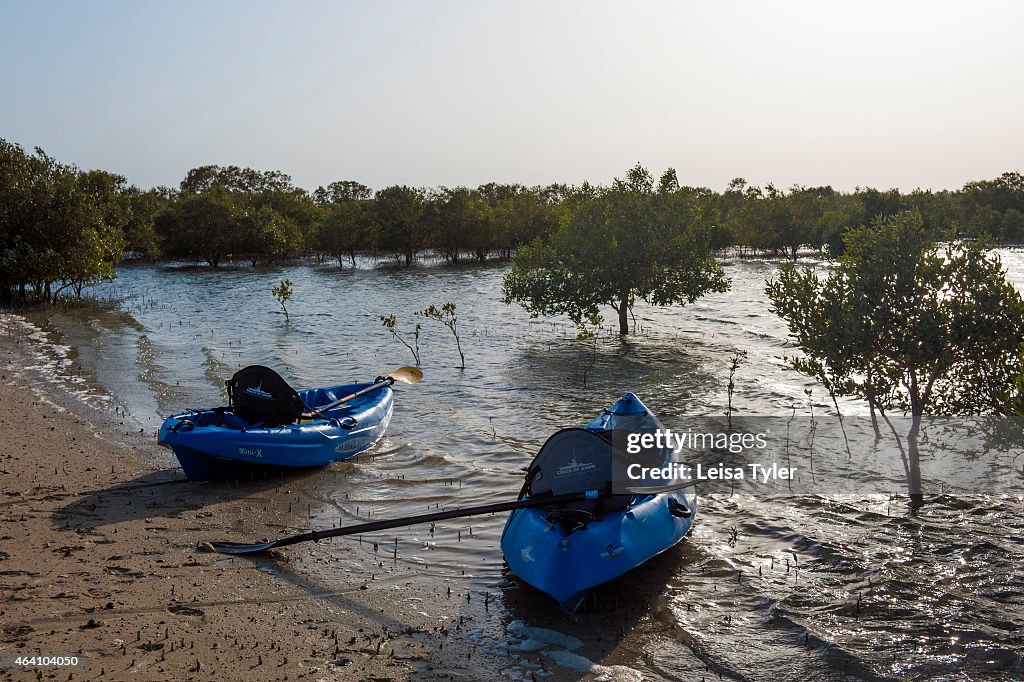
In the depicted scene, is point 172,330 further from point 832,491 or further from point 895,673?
point 895,673

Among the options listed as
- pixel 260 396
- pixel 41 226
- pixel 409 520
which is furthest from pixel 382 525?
pixel 41 226

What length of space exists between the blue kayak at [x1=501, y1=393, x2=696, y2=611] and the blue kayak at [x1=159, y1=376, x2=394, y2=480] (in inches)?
185

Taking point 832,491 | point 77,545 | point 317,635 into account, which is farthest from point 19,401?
point 832,491

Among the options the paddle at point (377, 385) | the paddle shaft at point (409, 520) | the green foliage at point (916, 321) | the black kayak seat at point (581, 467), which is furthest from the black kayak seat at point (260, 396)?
the green foliage at point (916, 321)

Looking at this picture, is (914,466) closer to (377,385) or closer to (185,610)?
(377,385)

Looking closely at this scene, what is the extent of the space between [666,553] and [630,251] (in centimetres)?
1746

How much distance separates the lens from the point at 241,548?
30.5 ft

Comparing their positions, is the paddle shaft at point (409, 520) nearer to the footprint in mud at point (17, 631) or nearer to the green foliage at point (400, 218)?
the footprint in mud at point (17, 631)

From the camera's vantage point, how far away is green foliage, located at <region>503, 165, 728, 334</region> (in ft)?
85.2

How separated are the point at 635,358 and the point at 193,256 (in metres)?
57.4

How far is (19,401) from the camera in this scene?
655 inches

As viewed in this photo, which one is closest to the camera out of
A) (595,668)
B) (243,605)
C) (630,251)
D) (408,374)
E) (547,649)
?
(595,668)

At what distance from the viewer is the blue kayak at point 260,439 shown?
11500 mm

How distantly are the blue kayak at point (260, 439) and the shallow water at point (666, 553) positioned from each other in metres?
0.43
